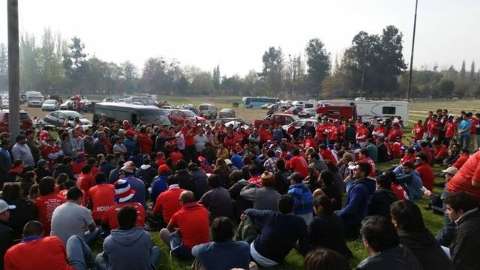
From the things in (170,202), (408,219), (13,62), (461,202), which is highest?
(13,62)

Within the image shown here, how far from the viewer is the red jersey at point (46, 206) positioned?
802 cm

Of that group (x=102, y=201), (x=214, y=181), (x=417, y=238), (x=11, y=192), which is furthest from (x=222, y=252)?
(x=11, y=192)

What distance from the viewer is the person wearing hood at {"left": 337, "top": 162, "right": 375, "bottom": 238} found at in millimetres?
8305

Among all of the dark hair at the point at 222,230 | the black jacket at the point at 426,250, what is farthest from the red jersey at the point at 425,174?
the dark hair at the point at 222,230

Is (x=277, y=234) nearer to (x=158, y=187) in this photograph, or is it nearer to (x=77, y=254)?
(x=77, y=254)

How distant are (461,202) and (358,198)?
10.4ft

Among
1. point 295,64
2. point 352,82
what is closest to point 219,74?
point 295,64

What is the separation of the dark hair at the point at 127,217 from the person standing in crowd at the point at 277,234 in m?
2.03

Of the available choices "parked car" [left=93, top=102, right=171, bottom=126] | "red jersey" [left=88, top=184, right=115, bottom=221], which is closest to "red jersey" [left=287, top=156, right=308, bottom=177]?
"red jersey" [left=88, top=184, right=115, bottom=221]

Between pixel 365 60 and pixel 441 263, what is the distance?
76848 millimetres

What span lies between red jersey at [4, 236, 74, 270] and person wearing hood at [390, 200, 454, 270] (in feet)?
12.2

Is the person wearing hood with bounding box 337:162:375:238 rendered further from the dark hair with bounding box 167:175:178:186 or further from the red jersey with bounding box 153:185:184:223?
the dark hair with bounding box 167:175:178:186

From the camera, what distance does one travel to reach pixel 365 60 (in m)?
77.9

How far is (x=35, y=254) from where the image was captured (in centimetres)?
531
